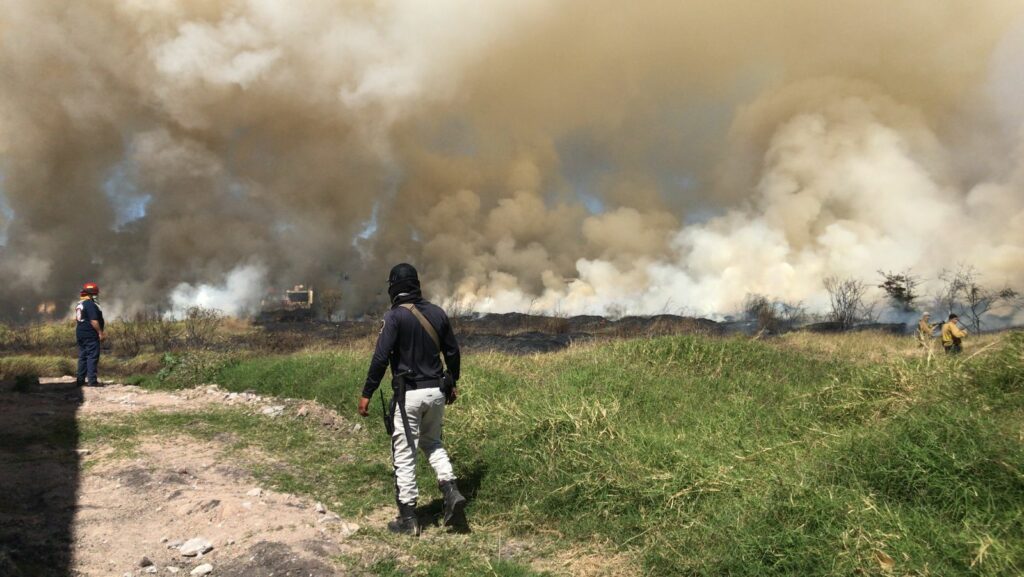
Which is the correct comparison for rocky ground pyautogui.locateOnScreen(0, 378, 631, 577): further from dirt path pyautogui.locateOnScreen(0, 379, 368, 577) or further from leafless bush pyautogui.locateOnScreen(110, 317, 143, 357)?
leafless bush pyautogui.locateOnScreen(110, 317, 143, 357)

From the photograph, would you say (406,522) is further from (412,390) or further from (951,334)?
(951,334)

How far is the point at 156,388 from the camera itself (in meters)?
11.6

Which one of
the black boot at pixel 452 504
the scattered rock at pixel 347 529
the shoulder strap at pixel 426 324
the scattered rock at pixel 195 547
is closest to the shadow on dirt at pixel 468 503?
the black boot at pixel 452 504

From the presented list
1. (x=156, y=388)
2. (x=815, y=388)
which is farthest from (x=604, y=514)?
(x=156, y=388)

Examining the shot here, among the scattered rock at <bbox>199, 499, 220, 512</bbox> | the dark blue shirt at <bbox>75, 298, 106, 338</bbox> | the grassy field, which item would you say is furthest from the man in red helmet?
the scattered rock at <bbox>199, 499, 220, 512</bbox>

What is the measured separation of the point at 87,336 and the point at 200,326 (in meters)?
9.10

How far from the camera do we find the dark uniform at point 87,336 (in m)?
10.9

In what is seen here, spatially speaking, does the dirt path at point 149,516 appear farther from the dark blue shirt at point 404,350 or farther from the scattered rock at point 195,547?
the dark blue shirt at point 404,350

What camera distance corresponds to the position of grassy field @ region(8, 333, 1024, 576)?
3279 millimetres

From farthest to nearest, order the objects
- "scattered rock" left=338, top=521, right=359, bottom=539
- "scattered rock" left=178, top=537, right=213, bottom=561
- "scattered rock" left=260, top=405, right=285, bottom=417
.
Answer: "scattered rock" left=260, top=405, right=285, bottom=417 → "scattered rock" left=338, top=521, right=359, bottom=539 → "scattered rock" left=178, top=537, right=213, bottom=561

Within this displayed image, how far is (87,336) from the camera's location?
1087 centimetres

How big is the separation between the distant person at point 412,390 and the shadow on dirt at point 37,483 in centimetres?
204

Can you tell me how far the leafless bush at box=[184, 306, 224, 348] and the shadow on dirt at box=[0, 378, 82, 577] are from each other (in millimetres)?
8673

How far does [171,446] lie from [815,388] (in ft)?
24.0
